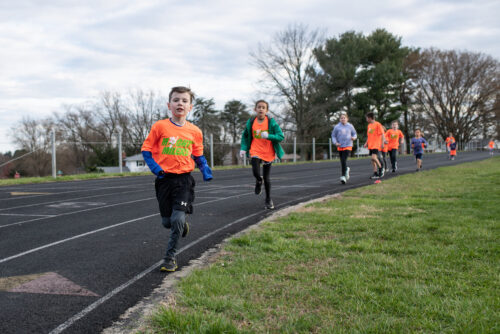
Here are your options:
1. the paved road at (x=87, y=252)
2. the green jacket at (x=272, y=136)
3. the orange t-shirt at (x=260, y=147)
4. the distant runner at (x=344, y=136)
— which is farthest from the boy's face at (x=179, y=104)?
the distant runner at (x=344, y=136)

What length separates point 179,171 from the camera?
4297 mm

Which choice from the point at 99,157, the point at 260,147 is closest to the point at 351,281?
the point at 260,147

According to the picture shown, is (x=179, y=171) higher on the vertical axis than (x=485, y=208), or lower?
higher

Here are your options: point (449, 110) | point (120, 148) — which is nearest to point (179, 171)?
point (120, 148)

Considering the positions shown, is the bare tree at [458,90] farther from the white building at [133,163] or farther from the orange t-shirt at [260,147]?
the orange t-shirt at [260,147]

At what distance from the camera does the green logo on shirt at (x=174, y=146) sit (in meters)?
4.29

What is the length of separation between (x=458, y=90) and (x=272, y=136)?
60.8 meters

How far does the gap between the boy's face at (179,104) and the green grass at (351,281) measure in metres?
1.55

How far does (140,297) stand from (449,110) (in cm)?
6735

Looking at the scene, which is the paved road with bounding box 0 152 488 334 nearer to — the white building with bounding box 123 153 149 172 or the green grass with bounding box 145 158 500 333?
the green grass with bounding box 145 158 500 333

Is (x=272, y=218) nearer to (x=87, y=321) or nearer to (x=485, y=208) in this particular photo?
(x=485, y=208)

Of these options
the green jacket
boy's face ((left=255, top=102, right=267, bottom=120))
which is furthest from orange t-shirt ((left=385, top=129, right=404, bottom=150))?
boy's face ((left=255, top=102, right=267, bottom=120))

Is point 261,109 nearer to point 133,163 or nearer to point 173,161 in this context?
point 173,161

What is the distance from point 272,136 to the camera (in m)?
7.76
